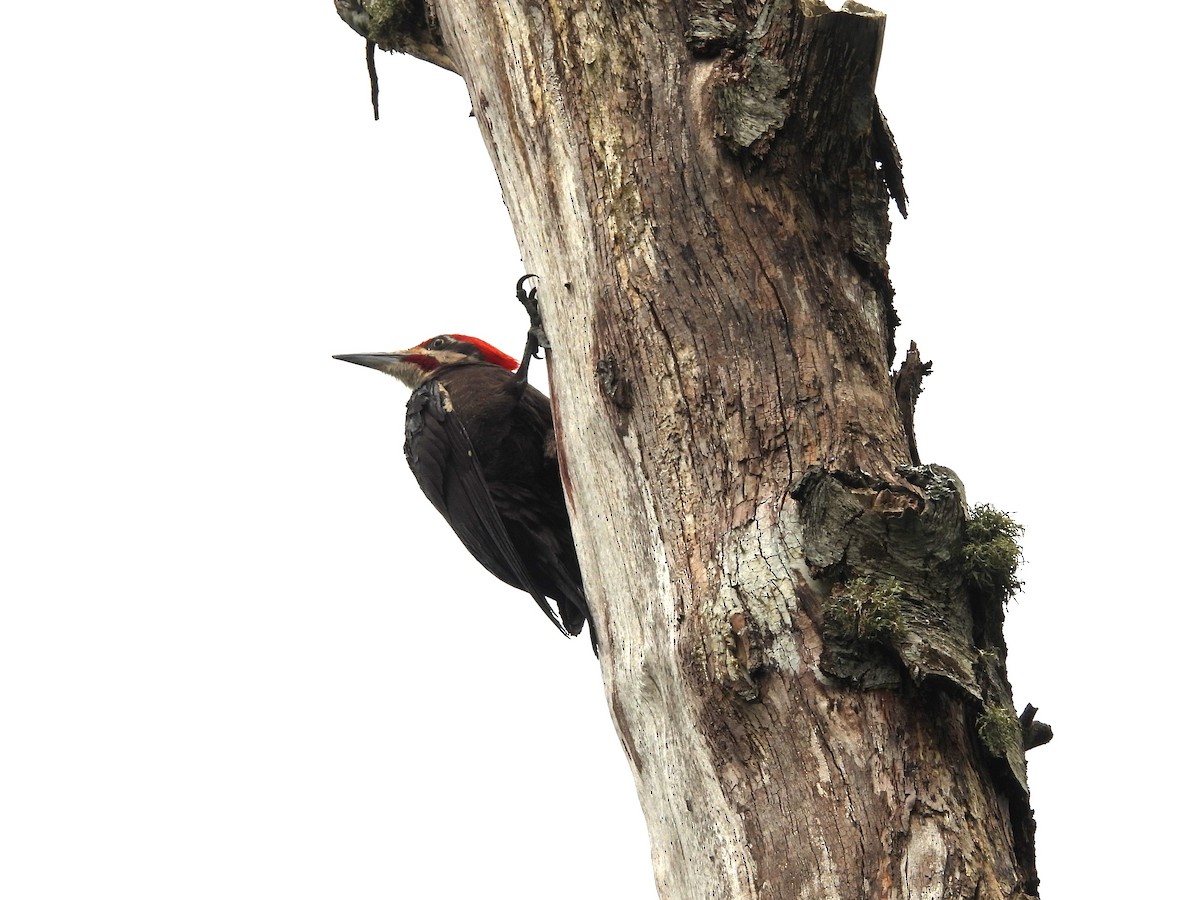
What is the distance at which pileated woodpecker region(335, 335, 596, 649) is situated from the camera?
4.94 m

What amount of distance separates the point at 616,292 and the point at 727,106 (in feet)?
1.51

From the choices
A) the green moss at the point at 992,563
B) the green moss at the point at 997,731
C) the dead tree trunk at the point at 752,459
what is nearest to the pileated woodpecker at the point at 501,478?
the dead tree trunk at the point at 752,459

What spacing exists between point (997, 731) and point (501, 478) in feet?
9.74

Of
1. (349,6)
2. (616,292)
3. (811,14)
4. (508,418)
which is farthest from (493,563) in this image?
(811,14)

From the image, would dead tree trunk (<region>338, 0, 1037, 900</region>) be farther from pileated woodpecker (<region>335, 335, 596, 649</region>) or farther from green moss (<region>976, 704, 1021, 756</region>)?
pileated woodpecker (<region>335, 335, 596, 649</region>)

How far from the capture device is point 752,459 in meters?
2.67

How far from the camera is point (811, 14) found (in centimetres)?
286

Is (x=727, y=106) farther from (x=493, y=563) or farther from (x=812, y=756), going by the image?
(x=493, y=563)

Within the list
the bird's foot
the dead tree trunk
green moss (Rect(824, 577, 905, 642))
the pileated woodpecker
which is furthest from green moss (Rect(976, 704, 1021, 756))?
the pileated woodpecker

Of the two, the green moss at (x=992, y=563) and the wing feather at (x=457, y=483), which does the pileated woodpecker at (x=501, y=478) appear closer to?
the wing feather at (x=457, y=483)

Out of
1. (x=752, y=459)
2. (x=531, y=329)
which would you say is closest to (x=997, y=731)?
(x=752, y=459)

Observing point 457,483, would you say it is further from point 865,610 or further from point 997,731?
point 997,731

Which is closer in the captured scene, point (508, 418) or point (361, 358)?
point (508, 418)

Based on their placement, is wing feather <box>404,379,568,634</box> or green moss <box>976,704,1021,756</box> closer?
green moss <box>976,704,1021,756</box>
